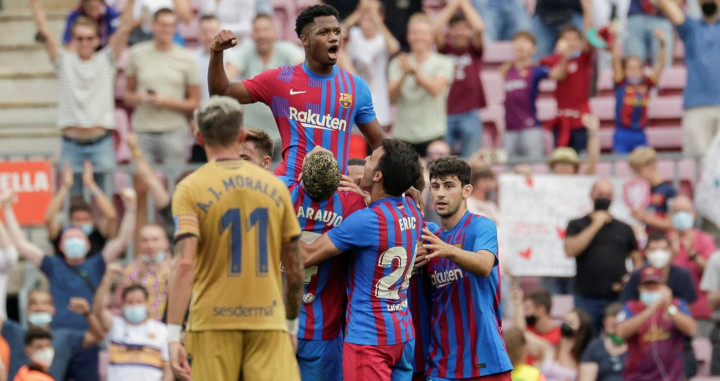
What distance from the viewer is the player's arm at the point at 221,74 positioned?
299 inches

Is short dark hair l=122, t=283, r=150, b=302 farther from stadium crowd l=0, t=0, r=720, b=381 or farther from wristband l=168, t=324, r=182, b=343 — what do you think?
wristband l=168, t=324, r=182, b=343

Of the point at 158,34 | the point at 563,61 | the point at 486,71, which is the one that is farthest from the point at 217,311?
the point at 486,71

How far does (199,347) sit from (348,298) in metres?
1.54

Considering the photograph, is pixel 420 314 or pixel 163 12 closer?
pixel 420 314

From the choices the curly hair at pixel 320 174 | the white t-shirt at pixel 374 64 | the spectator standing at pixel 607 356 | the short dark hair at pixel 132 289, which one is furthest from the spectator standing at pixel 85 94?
the curly hair at pixel 320 174

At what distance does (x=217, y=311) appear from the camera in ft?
22.3

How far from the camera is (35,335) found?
11203 millimetres

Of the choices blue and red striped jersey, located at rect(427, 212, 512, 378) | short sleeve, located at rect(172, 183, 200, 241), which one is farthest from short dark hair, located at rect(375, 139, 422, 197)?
short sleeve, located at rect(172, 183, 200, 241)

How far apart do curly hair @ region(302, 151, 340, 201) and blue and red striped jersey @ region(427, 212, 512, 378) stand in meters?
1.02

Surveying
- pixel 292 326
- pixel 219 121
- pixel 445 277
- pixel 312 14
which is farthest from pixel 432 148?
pixel 219 121

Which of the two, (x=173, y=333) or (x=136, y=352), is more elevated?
(x=173, y=333)

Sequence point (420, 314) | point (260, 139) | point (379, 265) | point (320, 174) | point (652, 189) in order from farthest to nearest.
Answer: point (652, 189), point (420, 314), point (260, 139), point (379, 265), point (320, 174)

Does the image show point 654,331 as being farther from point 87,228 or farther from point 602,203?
point 87,228

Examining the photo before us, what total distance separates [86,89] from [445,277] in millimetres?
7241
